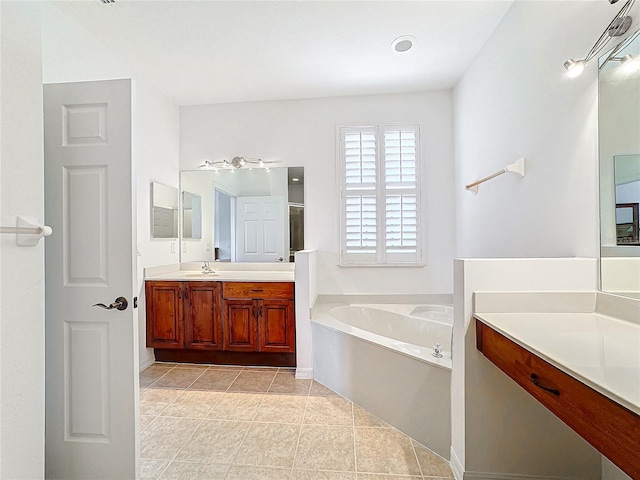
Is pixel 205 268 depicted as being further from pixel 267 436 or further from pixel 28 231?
pixel 28 231

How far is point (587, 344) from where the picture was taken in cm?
96

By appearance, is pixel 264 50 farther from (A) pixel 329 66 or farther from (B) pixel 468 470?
(B) pixel 468 470

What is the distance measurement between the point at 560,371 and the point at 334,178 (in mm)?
2717

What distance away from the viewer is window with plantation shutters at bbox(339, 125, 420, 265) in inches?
128

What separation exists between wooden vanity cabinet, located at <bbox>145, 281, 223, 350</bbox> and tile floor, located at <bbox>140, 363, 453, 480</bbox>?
1.20 feet

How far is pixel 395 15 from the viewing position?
2090 mm

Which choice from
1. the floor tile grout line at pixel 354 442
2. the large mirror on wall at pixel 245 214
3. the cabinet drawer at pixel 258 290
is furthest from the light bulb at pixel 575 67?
the large mirror on wall at pixel 245 214

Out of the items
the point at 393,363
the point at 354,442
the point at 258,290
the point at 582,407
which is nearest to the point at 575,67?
the point at 582,407

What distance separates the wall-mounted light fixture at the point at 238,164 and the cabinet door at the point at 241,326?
1509mm

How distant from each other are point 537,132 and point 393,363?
163cm

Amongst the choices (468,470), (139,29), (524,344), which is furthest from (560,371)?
(139,29)

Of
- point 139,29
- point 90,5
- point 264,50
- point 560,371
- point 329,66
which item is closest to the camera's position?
point 560,371

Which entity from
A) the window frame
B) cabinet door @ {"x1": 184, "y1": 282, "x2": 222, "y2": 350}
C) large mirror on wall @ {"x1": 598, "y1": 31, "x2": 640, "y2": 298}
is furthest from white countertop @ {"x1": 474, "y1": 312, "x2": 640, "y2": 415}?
cabinet door @ {"x1": 184, "y1": 282, "x2": 222, "y2": 350}

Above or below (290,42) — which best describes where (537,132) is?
below
